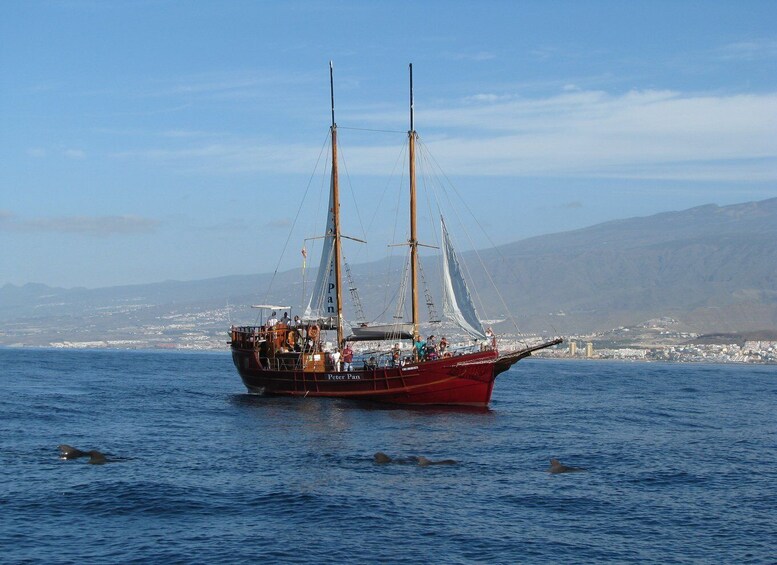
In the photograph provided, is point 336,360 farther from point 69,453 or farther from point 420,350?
point 69,453

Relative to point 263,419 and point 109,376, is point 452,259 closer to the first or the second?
point 263,419

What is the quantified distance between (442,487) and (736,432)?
2620 cm

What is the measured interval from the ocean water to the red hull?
4.69ft

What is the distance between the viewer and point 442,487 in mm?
39750

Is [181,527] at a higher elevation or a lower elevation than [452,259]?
lower

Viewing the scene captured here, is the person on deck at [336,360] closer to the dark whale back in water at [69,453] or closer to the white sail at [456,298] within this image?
the white sail at [456,298]

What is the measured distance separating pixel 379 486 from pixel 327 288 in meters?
41.0

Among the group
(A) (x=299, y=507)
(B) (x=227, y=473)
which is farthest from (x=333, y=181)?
(A) (x=299, y=507)

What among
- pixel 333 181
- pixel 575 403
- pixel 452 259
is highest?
pixel 333 181

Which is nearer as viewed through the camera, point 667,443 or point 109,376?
point 667,443

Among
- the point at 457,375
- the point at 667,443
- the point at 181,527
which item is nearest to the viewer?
the point at 181,527

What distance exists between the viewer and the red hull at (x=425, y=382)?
66250mm

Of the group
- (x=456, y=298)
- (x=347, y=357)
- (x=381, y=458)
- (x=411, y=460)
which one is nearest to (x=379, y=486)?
(x=381, y=458)

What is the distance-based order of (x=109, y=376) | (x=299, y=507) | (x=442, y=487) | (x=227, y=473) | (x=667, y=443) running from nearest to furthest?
(x=299, y=507)
(x=442, y=487)
(x=227, y=473)
(x=667, y=443)
(x=109, y=376)
